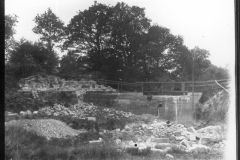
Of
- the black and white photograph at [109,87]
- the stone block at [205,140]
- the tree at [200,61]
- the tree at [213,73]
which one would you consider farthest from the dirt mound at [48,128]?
the tree at [213,73]

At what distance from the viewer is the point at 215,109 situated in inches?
216

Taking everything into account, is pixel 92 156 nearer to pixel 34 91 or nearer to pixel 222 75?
pixel 34 91

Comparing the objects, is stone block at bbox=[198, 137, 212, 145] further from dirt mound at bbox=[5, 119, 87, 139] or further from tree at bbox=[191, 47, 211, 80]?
dirt mound at bbox=[5, 119, 87, 139]

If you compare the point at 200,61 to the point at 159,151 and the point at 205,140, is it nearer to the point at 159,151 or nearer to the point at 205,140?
the point at 205,140

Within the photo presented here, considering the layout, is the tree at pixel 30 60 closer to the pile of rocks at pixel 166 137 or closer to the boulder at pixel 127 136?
the pile of rocks at pixel 166 137

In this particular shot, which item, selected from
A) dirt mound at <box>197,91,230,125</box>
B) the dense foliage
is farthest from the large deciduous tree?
dirt mound at <box>197,91,230,125</box>

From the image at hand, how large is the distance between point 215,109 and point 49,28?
4.51 metres

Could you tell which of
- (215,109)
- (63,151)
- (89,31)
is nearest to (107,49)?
(89,31)

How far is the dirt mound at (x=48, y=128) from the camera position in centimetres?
566

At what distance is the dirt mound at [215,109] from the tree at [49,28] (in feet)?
13.0

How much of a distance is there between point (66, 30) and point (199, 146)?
429 cm

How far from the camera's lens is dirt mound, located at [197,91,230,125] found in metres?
5.15

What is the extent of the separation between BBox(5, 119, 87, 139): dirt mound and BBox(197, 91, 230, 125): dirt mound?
2.94 metres

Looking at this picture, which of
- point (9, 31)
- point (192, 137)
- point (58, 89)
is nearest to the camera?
point (9, 31)
